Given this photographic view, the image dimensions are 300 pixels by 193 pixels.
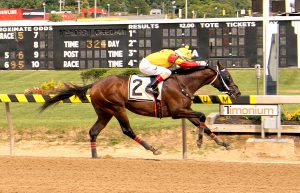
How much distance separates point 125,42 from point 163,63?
54.8ft

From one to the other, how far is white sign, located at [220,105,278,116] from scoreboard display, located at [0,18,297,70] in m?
15.6

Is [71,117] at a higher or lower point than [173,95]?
lower

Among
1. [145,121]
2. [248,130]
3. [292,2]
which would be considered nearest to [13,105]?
[145,121]

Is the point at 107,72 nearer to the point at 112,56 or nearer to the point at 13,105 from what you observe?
the point at 112,56

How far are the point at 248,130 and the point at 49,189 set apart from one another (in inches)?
242

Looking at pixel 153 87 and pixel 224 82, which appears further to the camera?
pixel 224 82

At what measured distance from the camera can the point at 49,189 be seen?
7629 mm

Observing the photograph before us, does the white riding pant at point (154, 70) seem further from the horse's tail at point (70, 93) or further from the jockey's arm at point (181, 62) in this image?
the horse's tail at point (70, 93)

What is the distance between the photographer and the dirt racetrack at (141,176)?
763 centimetres

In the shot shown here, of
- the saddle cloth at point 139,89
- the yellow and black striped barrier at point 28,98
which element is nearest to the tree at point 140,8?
the yellow and black striped barrier at point 28,98

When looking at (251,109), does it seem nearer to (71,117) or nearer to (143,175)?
(143,175)

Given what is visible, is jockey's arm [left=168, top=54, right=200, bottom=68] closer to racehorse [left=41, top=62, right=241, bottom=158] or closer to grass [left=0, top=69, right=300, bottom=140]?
racehorse [left=41, top=62, right=241, bottom=158]

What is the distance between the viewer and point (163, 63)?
33.8ft

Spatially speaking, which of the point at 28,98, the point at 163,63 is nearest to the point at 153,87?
the point at 163,63
